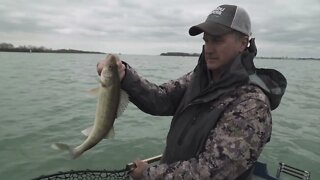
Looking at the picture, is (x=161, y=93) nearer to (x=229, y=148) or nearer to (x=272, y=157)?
(x=229, y=148)

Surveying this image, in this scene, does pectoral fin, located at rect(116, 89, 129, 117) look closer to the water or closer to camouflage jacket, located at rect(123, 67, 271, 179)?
camouflage jacket, located at rect(123, 67, 271, 179)

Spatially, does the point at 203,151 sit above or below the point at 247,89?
below

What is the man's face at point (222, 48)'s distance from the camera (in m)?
3.73

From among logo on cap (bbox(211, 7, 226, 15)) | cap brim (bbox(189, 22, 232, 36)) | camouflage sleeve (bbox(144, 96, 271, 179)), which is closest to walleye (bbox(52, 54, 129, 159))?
camouflage sleeve (bbox(144, 96, 271, 179))

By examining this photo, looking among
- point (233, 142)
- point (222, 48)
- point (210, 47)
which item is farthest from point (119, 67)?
point (233, 142)

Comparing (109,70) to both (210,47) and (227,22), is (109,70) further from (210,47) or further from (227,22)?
(227,22)

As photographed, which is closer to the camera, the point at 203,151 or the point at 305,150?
the point at 203,151

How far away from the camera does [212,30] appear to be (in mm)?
3664

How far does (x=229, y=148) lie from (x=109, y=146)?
8.84 m

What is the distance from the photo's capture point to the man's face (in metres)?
3.73

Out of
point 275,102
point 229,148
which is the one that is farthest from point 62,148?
point 275,102

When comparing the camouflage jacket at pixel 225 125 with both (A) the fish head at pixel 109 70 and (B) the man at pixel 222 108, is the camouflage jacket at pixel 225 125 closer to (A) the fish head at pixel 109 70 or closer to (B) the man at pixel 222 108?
(B) the man at pixel 222 108

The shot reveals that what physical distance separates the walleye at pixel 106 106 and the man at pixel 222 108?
153mm

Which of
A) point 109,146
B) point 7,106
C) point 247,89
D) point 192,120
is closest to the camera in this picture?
point 247,89
